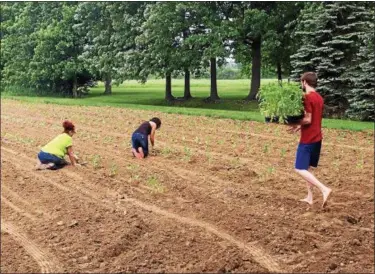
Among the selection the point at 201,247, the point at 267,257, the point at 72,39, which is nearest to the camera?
the point at 267,257

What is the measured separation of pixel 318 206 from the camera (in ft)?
14.3

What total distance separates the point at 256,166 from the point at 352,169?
108 cm

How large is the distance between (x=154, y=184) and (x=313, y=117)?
2.70 m

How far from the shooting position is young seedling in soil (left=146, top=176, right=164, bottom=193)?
5.42 m

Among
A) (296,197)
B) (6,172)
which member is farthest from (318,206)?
(6,172)

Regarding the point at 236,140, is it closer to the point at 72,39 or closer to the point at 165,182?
the point at 165,182

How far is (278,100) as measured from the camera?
Result: 2910 mm

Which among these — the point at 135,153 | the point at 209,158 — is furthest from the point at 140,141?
the point at 209,158

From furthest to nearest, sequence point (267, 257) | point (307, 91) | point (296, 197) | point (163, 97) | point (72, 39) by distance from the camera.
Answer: point (163, 97), point (72, 39), point (296, 197), point (267, 257), point (307, 91)

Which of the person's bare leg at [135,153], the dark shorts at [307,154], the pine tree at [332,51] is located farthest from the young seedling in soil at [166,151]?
the pine tree at [332,51]

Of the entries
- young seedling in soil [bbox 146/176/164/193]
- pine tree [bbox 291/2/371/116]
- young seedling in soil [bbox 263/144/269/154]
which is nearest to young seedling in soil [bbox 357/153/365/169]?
young seedling in soil [bbox 263/144/269/154]

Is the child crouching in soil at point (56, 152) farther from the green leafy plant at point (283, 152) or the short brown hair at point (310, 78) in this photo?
the short brown hair at point (310, 78)

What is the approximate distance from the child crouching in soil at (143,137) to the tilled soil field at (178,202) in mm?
152

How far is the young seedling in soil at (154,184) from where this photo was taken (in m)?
5.42
